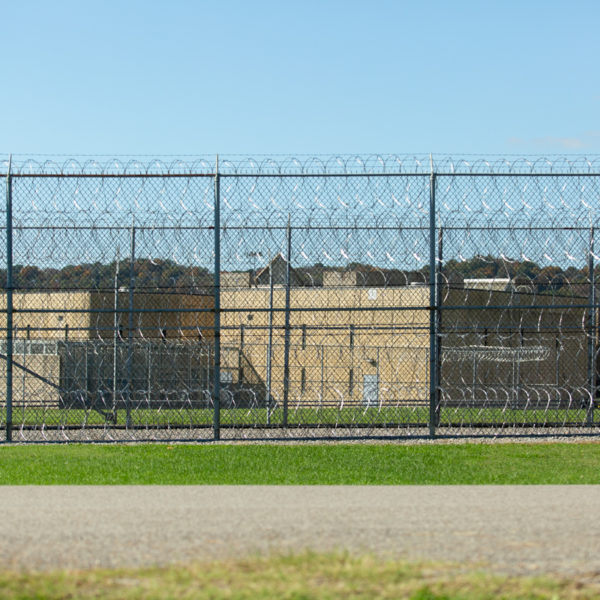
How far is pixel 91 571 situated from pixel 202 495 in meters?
2.78

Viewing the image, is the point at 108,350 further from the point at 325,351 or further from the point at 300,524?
the point at 300,524

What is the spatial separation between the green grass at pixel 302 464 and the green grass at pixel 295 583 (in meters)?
3.82

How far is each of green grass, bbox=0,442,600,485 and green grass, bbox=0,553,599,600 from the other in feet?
12.5

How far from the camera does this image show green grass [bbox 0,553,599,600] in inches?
196

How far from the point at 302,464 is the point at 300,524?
4.01 metres

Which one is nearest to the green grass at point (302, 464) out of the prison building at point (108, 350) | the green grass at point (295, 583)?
the green grass at point (295, 583)

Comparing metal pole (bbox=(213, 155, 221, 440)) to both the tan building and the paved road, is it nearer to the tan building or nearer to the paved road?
the paved road

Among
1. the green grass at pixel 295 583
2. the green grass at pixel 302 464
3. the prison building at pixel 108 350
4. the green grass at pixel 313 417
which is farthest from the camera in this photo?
the prison building at pixel 108 350

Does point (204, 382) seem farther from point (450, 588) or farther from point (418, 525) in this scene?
point (450, 588)

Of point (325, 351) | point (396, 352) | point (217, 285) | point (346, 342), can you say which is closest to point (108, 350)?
point (325, 351)

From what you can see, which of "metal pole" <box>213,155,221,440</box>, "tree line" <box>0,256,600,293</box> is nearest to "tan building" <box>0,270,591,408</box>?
"tree line" <box>0,256,600,293</box>

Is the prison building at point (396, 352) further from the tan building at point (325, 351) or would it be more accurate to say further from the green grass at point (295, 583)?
the green grass at point (295, 583)

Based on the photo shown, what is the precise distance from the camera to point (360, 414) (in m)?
17.9

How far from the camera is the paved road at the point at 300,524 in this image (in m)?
5.88
